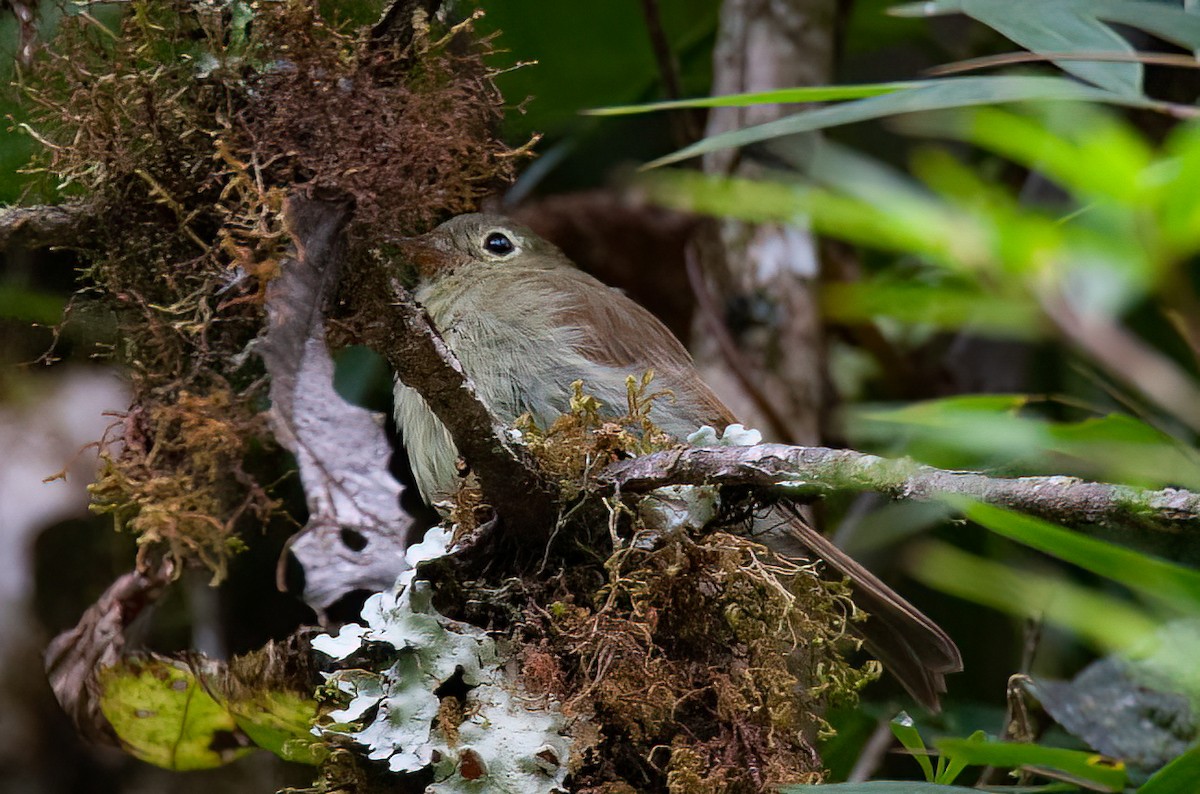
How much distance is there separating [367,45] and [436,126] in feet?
0.45

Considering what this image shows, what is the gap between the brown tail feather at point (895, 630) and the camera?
2.29 metres

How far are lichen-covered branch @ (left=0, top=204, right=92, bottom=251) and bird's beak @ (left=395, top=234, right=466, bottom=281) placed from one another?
0.45 metres

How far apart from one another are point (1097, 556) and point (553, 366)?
1177 mm

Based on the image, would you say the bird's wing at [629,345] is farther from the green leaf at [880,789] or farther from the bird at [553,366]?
the green leaf at [880,789]

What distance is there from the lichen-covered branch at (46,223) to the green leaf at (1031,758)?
145 cm

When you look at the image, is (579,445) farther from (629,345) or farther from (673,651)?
(629,345)

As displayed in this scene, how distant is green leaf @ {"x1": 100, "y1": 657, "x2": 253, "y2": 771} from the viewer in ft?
7.55

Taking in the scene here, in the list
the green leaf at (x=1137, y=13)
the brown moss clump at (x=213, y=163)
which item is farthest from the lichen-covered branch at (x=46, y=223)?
the green leaf at (x=1137, y=13)

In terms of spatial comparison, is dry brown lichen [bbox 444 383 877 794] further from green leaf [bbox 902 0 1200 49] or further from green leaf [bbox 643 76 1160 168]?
green leaf [bbox 902 0 1200 49]

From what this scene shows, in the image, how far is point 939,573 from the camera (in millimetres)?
1838

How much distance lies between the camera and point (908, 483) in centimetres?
142

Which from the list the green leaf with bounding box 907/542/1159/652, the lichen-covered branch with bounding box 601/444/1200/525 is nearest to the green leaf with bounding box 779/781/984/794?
the green leaf with bounding box 907/542/1159/652

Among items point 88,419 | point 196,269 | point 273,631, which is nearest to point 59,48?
point 196,269

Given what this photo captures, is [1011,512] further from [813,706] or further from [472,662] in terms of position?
[472,662]
